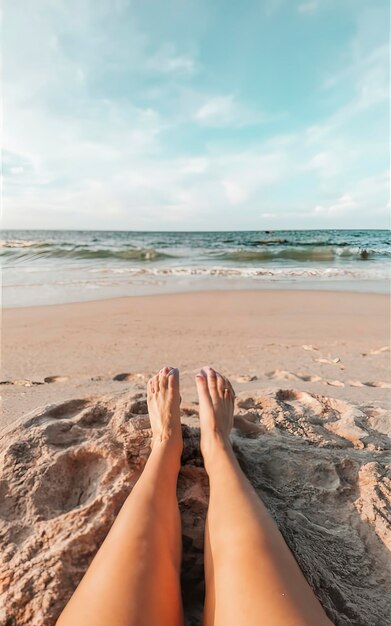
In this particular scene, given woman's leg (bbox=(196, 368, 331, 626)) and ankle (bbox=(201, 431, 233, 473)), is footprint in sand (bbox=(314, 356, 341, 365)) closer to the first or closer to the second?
ankle (bbox=(201, 431, 233, 473))

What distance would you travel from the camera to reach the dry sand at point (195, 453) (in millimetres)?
1161

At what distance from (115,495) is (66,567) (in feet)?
0.94

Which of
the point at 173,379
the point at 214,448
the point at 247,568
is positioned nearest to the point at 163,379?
the point at 173,379

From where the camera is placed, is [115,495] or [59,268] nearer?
[115,495]

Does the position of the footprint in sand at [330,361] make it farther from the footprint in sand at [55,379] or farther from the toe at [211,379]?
the footprint in sand at [55,379]

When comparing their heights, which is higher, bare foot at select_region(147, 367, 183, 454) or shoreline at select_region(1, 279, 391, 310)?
shoreline at select_region(1, 279, 391, 310)

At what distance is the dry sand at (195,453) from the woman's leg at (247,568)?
17 cm

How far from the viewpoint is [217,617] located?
920 mm

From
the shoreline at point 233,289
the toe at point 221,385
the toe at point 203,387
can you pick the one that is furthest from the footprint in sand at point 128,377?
the shoreline at point 233,289

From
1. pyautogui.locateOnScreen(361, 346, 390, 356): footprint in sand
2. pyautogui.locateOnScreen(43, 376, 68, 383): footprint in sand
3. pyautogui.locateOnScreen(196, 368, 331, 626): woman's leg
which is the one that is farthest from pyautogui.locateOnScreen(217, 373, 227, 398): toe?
pyautogui.locateOnScreen(361, 346, 390, 356): footprint in sand

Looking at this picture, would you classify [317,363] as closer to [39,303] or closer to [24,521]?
[24,521]

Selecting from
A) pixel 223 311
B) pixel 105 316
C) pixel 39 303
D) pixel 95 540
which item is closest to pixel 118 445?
pixel 95 540

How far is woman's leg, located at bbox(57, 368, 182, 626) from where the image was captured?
0.90 meters

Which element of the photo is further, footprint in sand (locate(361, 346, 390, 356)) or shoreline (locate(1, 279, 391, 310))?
shoreline (locate(1, 279, 391, 310))
